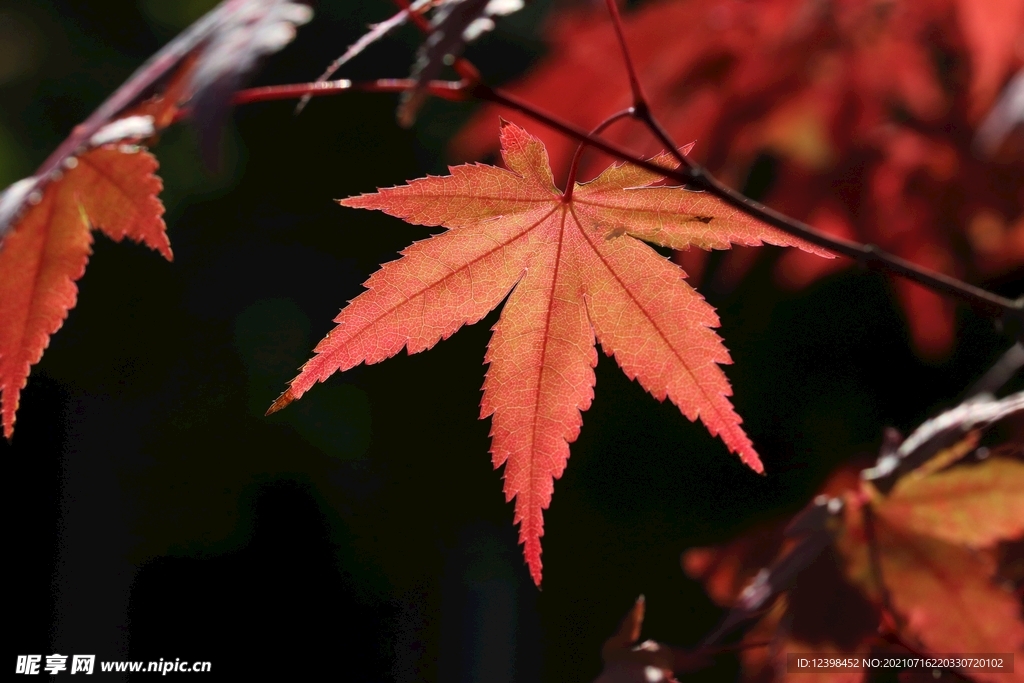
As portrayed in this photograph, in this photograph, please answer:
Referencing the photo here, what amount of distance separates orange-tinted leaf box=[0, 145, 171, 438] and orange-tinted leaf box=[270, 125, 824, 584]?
137 millimetres

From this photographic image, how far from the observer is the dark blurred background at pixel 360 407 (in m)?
4.24

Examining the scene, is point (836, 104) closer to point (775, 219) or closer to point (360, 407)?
point (775, 219)

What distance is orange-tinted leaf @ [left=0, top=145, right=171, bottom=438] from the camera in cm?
49

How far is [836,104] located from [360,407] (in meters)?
4.77

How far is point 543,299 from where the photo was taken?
1.97 feet

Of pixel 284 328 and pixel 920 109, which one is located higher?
pixel 284 328

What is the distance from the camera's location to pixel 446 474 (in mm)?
4898

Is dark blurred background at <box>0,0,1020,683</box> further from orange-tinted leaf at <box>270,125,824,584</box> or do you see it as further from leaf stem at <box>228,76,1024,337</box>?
leaf stem at <box>228,76,1024,337</box>

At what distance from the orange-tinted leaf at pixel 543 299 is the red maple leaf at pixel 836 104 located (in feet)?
1.60

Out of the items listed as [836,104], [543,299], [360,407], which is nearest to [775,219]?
[543,299]

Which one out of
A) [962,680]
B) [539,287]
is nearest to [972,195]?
[962,680]

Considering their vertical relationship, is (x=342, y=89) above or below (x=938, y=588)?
above

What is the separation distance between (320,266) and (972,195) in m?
4.82

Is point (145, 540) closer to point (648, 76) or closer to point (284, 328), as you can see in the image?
point (284, 328)
